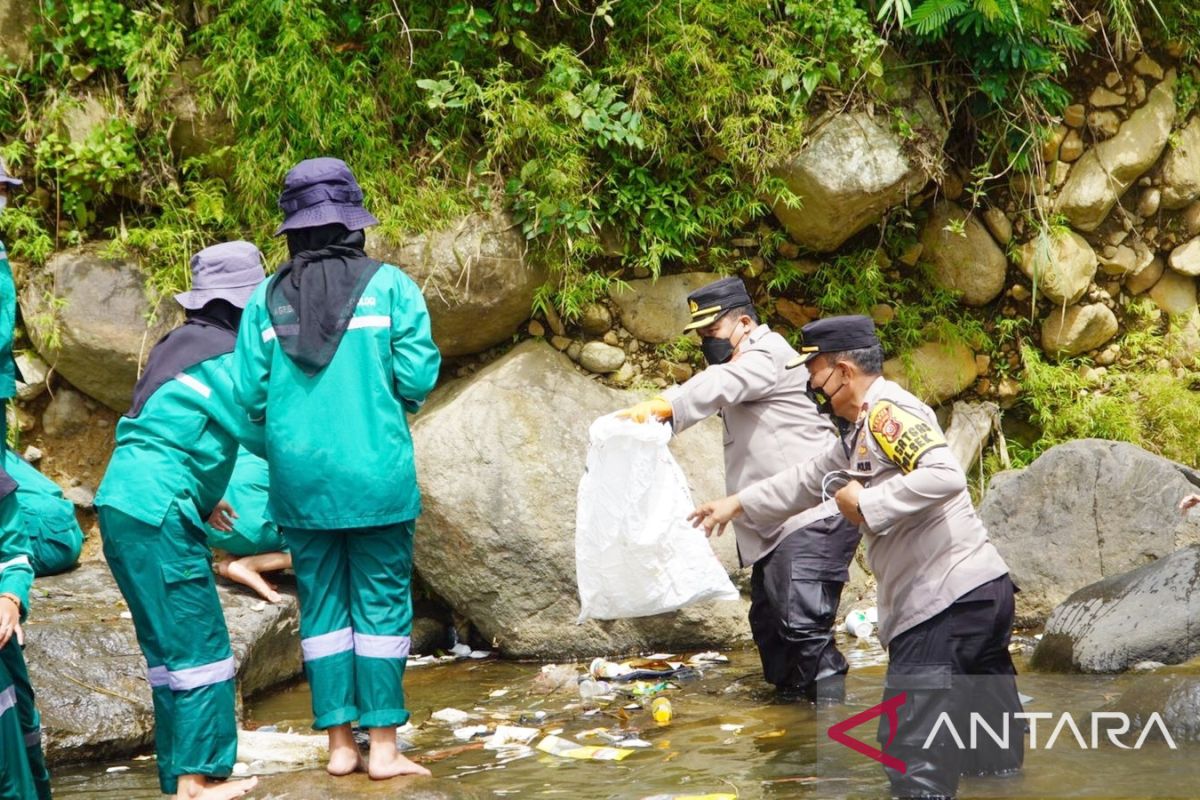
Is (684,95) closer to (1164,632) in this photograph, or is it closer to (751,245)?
(751,245)

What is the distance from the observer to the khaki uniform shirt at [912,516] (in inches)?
151

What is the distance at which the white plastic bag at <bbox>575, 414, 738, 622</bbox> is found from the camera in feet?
16.2

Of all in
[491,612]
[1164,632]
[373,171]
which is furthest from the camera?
[373,171]

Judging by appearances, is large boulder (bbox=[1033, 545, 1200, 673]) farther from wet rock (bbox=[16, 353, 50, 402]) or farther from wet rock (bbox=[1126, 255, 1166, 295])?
wet rock (bbox=[16, 353, 50, 402])

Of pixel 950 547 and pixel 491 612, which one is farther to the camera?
pixel 491 612

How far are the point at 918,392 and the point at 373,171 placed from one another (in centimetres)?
358

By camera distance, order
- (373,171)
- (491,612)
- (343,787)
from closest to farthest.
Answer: (343,787), (491,612), (373,171)

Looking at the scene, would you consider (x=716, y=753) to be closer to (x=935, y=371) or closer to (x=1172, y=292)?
(x=935, y=371)

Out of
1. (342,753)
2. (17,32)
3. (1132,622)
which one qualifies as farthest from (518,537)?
(17,32)

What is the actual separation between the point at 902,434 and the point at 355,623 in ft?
5.90

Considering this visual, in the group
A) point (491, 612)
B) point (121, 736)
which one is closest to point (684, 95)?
point (491, 612)

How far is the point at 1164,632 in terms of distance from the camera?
5457 mm

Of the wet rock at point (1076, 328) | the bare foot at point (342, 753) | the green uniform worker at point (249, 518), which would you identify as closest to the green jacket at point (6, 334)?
the bare foot at point (342, 753)

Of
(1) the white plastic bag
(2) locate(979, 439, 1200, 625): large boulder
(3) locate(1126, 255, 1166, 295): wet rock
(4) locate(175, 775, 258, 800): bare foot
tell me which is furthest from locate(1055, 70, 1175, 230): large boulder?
(4) locate(175, 775, 258, 800): bare foot
